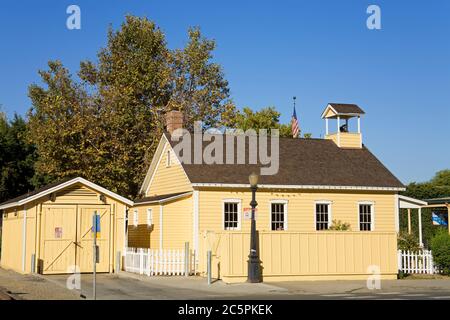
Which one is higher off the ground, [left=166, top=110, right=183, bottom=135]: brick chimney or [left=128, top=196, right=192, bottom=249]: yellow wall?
[left=166, top=110, right=183, bottom=135]: brick chimney

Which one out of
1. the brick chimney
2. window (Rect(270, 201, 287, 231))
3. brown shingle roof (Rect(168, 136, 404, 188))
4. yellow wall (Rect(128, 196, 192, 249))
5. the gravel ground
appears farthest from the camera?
the brick chimney

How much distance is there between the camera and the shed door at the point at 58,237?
27.3 m

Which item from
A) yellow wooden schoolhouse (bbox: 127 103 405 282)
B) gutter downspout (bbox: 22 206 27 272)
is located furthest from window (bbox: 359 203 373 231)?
gutter downspout (bbox: 22 206 27 272)

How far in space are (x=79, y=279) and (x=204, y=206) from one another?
22.0ft

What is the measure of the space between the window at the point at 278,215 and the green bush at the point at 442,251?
654cm

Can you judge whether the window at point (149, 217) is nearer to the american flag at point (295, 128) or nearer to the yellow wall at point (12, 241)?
the yellow wall at point (12, 241)

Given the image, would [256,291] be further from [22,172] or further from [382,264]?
[22,172]

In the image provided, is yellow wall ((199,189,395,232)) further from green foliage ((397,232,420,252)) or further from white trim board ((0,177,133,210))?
white trim board ((0,177,133,210))

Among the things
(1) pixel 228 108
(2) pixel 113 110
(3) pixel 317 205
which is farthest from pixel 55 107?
(3) pixel 317 205

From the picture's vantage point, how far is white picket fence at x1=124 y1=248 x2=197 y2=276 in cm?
2659

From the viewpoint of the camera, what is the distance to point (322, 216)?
1241 inches

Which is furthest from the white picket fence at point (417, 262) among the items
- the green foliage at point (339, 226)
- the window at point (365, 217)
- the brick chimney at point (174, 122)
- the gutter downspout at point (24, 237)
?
the gutter downspout at point (24, 237)

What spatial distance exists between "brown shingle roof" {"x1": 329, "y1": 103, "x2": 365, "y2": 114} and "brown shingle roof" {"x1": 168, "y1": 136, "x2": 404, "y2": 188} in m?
1.82

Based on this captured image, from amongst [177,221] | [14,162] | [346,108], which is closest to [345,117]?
[346,108]
